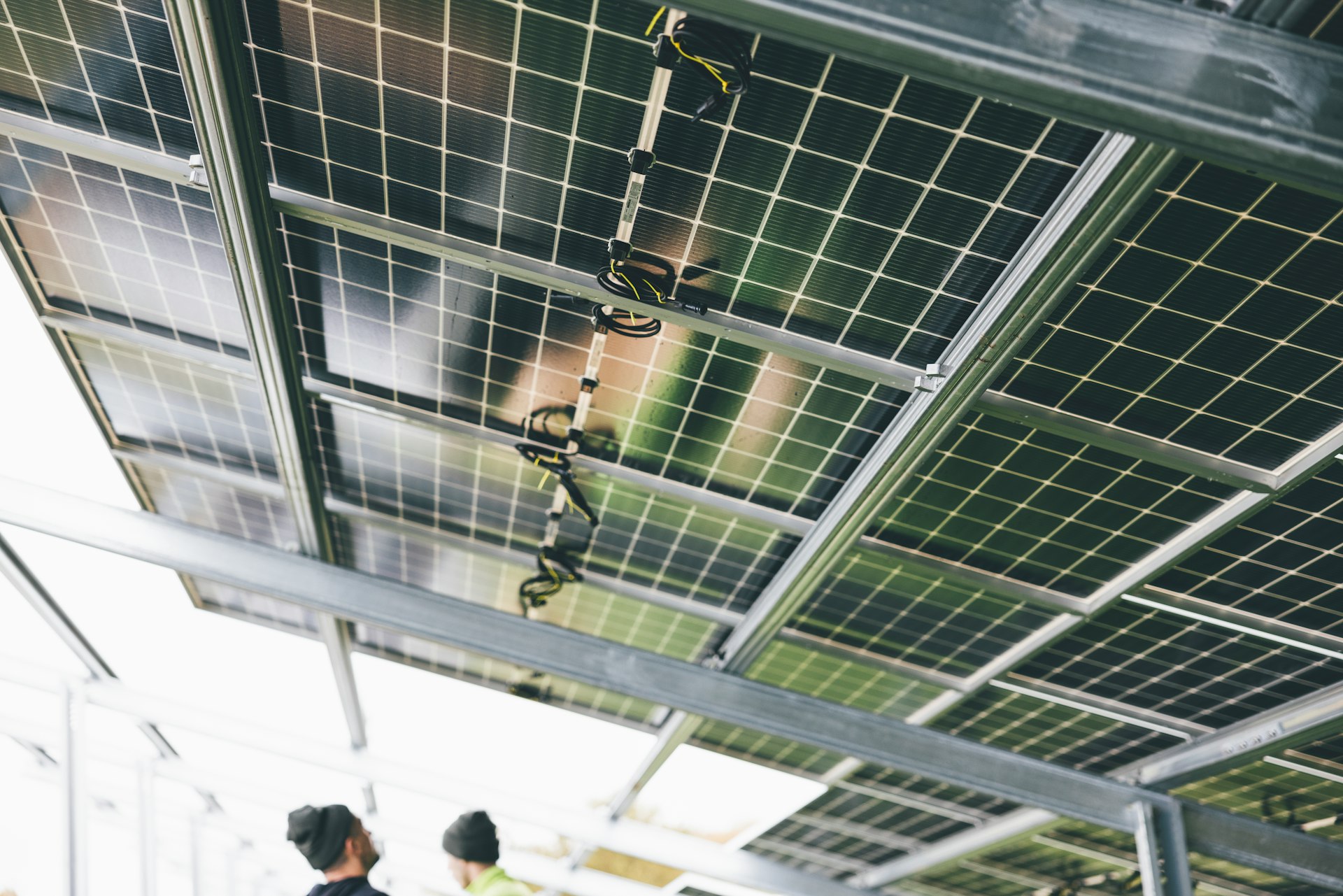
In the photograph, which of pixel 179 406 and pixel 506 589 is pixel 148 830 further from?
pixel 179 406

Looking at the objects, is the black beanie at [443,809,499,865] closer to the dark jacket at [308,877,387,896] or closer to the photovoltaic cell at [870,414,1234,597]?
the dark jacket at [308,877,387,896]

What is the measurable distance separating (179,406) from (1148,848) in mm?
12344

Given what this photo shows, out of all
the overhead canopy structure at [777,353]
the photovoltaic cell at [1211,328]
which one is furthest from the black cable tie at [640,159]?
the photovoltaic cell at [1211,328]

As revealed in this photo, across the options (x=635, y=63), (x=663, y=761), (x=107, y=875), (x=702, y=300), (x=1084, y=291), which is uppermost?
(x=635, y=63)

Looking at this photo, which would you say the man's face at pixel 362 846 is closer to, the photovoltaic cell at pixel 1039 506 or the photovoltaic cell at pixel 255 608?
the photovoltaic cell at pixel 1039 506

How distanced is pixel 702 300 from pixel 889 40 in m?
2.98

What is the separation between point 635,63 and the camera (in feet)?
16.9

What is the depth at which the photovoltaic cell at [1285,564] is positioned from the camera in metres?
6.79

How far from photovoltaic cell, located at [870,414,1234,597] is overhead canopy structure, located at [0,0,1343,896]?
40 millimetres

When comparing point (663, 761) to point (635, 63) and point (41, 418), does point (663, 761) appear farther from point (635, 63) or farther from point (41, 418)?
point (635, 63)

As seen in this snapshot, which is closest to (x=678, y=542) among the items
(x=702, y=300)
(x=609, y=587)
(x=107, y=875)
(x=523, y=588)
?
(x=609, y=587)

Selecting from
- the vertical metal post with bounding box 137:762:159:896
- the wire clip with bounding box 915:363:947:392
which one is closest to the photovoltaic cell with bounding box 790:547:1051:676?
the wire clip with bounding box 915:363:947:392

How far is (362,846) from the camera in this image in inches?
210

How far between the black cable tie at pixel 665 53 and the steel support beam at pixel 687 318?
184 cm
